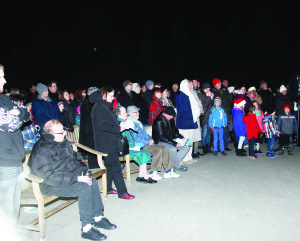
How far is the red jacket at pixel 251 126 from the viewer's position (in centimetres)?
748

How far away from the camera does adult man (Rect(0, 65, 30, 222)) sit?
3.19 metres

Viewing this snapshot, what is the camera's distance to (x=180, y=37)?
44.7 m

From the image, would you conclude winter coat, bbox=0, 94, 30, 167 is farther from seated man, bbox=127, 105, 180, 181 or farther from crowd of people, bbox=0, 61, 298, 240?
seated man, bbox=127, 105, 180, 181

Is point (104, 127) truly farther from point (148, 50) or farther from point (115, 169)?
point (148, 50)

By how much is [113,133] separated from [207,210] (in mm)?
1905

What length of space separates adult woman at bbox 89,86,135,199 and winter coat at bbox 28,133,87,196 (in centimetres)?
87

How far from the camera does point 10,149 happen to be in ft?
10.6

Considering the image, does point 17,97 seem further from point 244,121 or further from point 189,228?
point 244,121

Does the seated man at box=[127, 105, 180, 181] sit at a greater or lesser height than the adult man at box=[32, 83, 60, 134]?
lesser

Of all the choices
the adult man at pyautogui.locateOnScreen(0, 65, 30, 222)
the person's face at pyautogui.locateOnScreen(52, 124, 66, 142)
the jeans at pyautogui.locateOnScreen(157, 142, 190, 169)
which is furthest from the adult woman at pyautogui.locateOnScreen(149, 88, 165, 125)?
the adult man at pyautogui.locateOnScreen(0, 65, 30, 222)

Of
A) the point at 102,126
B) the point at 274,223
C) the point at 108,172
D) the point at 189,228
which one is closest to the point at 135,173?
the point at 108,172

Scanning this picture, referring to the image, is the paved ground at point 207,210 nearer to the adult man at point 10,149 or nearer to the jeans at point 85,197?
the jeans at point 85,197

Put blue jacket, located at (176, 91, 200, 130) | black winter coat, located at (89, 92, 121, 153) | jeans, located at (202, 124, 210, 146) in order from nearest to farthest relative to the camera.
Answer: black winter coat, located at (89, 92, 121, 153) < blue jacket, located at (176, 91, 200, 130) < jeans, located at (202, 124, 210, 146)

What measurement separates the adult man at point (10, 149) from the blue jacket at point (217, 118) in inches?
213
